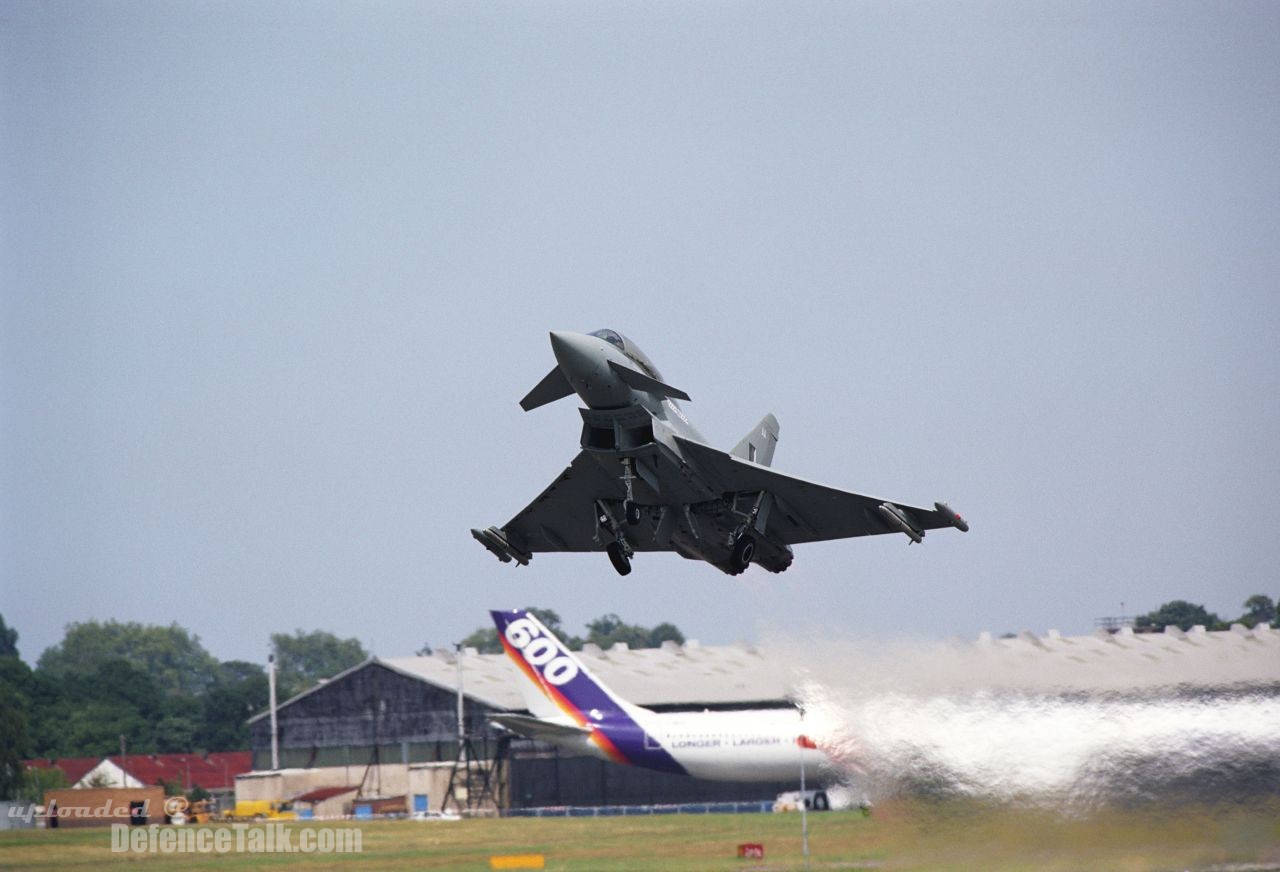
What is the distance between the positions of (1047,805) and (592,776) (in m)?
38.8

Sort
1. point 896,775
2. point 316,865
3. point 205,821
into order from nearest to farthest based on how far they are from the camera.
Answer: point 896,775
point 316,865
point 205,821

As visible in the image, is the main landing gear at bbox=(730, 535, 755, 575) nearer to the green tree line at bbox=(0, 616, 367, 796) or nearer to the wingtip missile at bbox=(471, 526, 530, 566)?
the wingtip missile at bbox=(471, 526, 530, 566)

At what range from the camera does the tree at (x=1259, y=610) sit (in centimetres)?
4393

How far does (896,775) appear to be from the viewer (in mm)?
32875

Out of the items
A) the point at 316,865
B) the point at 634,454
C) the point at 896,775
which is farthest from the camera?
the point at 316,865

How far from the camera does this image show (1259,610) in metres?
51.4

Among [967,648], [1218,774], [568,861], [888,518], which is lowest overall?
[568,861]

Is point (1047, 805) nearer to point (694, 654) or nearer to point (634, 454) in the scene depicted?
point (634, 454)

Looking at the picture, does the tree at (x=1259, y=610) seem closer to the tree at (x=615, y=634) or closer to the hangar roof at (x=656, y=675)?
the hangar roof at (x=656, y=675)

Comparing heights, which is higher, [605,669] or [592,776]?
[605,669]

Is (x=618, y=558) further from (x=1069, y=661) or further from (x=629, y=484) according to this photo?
(x=1069, y=661)

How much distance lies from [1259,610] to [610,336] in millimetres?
32362

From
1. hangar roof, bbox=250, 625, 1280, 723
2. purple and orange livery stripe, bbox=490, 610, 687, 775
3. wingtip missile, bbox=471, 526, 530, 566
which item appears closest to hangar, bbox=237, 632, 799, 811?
purple and orange livery stripe, bbox=490, 610, 687, 775

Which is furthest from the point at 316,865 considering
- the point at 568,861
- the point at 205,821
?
the point at 205,821
